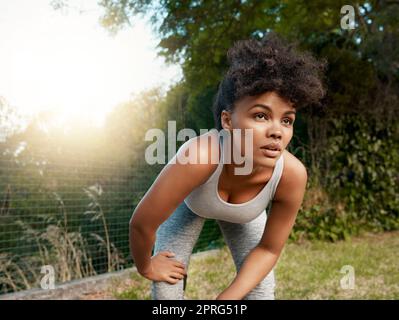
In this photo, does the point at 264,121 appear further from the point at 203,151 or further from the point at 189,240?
the point at 189,240

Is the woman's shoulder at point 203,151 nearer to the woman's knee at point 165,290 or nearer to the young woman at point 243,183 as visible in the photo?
the young woman at point 243,183

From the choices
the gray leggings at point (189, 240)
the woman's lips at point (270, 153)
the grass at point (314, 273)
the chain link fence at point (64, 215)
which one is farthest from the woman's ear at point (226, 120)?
the chain link fence at point (64, 215)

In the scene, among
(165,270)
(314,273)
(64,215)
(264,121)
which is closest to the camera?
(264,121)

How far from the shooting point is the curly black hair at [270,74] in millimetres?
1605

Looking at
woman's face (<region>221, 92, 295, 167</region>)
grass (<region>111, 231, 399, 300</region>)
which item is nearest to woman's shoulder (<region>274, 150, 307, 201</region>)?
woman's face (<region>221, 92, 295, 167</region>)

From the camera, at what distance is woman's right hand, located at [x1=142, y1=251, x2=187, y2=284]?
194 centimetres

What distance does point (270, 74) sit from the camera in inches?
63.8

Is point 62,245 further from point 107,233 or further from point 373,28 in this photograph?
point 373,28

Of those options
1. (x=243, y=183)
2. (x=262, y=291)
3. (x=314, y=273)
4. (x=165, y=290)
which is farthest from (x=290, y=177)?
(x=314, y=273)

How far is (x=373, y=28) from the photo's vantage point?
19.6ft

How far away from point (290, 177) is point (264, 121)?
34cm

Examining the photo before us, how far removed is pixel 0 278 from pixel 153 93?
19.5 feet
